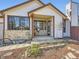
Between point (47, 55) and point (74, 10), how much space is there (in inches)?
530

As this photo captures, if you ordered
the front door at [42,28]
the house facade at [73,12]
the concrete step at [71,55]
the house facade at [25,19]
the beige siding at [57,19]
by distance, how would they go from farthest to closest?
the front door at [42,28], the house facade at [73,12], the beige siding at [57,19], the house facade at [25,19], the concrete step at [71,55]

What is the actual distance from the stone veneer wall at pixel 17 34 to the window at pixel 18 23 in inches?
16.3

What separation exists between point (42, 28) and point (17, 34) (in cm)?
627

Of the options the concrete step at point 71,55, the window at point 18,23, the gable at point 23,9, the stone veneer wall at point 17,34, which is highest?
the gable at point 23,9

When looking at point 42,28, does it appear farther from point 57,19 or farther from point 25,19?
point 25,19

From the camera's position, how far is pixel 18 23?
15992mm

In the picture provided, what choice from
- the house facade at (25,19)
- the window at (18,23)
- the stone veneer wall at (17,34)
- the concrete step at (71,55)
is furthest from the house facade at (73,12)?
the concrete step at (71,55)

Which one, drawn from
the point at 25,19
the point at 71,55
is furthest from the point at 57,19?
the point at 71,55

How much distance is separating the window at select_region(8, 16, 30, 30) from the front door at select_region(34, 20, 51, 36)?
171 inches

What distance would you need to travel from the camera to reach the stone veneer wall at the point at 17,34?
50.6 ft

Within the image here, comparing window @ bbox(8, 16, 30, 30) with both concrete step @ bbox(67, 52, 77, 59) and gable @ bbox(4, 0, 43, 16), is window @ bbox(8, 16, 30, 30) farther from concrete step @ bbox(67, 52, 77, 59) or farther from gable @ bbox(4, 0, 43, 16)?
concrete step @ bbox(67, 52, 77, 59)

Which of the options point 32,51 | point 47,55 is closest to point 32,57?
point 32,51

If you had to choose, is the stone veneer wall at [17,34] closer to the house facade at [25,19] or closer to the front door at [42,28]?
the house facade at [25,19]

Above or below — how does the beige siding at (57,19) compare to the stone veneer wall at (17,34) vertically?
above
